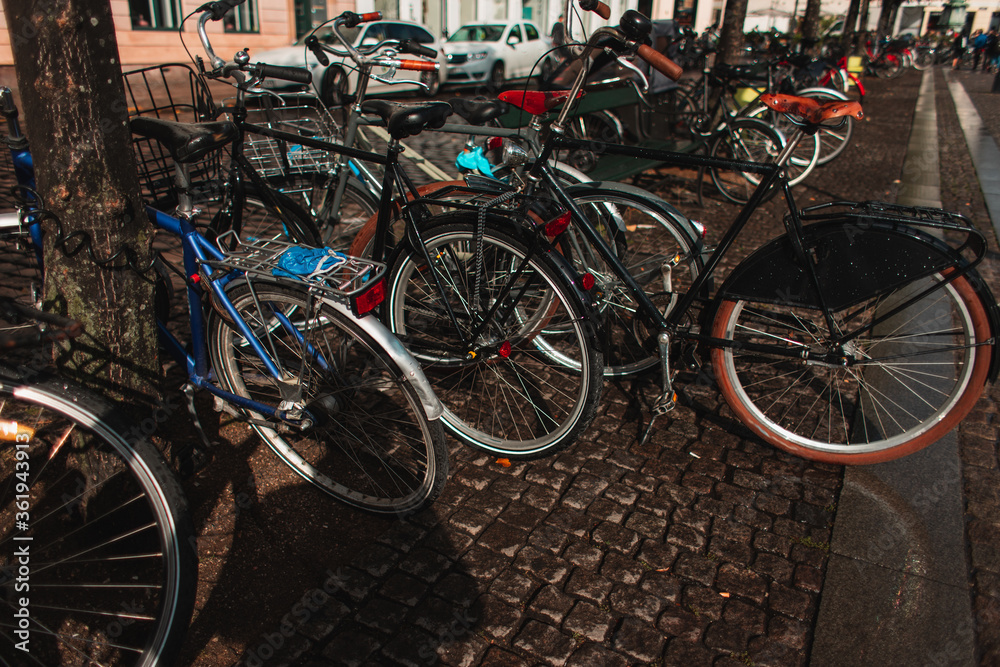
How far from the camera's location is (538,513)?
2.74 meters

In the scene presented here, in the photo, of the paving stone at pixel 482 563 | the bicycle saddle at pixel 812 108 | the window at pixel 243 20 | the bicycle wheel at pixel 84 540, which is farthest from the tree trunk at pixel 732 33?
the window at pixel 243 20

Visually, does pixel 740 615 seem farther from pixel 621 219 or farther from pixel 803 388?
pixel 621 219

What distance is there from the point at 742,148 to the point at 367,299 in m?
5.95

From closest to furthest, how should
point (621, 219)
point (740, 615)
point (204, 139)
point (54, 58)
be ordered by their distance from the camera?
point (54, 58), point (740, 615), point (204, 139), point (621, 219)

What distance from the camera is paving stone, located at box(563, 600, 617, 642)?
7.24ft

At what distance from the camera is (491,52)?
56.7ft

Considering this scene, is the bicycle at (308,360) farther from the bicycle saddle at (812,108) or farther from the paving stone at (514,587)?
the bicycle saddle at (812,108)

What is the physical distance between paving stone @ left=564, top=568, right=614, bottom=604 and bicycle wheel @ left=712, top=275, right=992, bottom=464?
3.61 feet

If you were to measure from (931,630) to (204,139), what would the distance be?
2923 mm

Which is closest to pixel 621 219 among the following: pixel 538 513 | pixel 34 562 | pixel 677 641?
pixel 538 513

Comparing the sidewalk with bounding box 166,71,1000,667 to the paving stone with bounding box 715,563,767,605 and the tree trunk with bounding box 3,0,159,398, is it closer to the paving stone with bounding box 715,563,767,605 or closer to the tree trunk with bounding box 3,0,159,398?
the paving stone with bounding box 715,563,767,605

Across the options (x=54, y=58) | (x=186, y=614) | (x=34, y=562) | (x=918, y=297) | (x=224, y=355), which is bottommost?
(x=34, y=562)

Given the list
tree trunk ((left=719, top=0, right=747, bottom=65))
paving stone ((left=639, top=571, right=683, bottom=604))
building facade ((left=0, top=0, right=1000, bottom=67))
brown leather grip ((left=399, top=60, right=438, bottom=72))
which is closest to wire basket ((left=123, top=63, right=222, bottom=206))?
brown leather grip ((left=399, top=60, right=438, bottom=72))

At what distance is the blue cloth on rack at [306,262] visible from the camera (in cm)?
230
